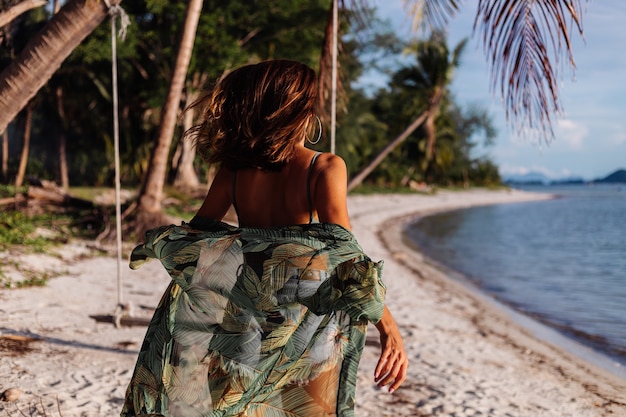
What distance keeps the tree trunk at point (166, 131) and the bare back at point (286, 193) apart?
18.2 feet

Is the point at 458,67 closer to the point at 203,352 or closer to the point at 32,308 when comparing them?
the point at 32,308

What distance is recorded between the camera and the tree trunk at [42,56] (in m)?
3.71

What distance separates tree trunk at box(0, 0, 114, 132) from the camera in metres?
3.71

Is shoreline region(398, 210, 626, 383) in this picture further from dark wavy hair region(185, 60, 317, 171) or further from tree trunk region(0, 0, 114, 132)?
tree trunk region(0, 0, 114, 132)

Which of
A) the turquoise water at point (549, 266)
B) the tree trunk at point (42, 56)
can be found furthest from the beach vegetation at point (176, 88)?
the turquoise water at point (549, 266)

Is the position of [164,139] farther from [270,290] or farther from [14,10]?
[270,290]

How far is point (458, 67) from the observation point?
107ft

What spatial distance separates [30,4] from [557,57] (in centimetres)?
338

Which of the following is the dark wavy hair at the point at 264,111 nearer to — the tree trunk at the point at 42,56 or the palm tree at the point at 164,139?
the tree trunk at the point at 42,56

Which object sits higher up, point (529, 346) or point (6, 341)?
point (6, 341)

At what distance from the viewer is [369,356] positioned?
190 inches

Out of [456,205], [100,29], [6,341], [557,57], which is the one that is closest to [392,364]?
[557,57]

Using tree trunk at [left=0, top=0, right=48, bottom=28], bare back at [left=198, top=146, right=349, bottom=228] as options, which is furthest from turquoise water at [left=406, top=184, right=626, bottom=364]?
tree trunk at [left=0, top=0, right=48, bottom=28]

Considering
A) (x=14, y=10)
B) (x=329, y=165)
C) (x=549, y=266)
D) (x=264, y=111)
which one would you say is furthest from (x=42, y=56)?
(x=549, y=266)
